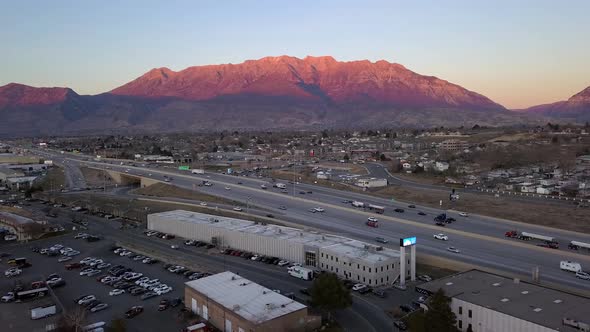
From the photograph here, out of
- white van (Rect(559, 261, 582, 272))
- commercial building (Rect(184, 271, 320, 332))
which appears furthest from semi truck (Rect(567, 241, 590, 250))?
commercial building (Rect(184, 271, 320, 332))

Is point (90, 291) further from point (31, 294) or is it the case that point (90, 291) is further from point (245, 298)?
point (245, 298)

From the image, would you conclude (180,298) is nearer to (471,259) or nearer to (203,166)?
(471,259)

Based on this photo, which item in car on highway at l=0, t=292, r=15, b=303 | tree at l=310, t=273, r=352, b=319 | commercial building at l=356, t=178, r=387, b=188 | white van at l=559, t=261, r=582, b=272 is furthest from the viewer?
commercial building at l=356, t=178, r=387, b=188

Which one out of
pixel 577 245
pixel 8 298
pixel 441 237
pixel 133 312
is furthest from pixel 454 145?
pixel 8 298

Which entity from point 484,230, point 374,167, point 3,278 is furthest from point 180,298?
point 374,167

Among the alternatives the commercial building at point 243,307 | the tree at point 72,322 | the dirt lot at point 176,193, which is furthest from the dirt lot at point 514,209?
the tree at point 72,322

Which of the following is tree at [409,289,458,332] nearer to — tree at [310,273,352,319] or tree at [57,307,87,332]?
tree at [310,273,352,319]
